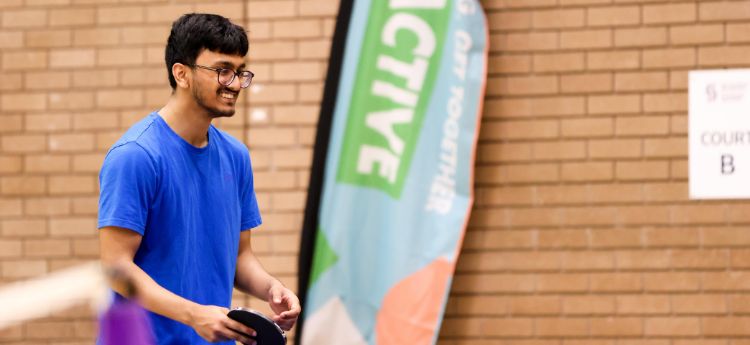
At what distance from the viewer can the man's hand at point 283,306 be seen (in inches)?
123

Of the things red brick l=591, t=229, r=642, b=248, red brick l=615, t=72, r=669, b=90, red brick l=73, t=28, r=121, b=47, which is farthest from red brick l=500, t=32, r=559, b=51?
red brick l=73, t=28, r=121, b=47

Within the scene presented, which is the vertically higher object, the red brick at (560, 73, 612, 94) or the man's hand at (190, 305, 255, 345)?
the red brick at (560, 73, 612, 94)

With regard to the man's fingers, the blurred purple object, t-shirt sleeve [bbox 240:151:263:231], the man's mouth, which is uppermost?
the man's mouth

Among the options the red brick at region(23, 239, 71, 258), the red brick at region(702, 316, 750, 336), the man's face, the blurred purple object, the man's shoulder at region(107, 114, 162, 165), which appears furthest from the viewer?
the red brick at region(23, 239, 71, 258)

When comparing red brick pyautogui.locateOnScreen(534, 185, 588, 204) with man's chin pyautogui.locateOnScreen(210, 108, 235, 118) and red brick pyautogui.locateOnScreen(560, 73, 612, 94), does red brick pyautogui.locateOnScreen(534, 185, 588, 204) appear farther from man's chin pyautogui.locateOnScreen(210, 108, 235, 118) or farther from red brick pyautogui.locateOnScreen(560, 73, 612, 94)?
man's chin pyautogui.locateOnScreen(210, 108, 235, 118)

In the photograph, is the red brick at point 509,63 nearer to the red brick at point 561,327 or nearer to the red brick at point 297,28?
the red brick at point 297,28

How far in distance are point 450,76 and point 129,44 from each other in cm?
173

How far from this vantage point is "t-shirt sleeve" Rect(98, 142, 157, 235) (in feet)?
9.58

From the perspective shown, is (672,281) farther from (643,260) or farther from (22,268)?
(22,268)

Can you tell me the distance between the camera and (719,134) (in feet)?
17.0

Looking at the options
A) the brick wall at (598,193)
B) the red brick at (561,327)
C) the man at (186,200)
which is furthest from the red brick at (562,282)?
the man at (186,200)

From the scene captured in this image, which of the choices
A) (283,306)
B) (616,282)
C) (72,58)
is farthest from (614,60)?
(72,58)

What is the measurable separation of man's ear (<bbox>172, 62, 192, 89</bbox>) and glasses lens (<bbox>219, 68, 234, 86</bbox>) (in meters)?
0.10

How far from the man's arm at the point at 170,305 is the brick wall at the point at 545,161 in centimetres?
242
